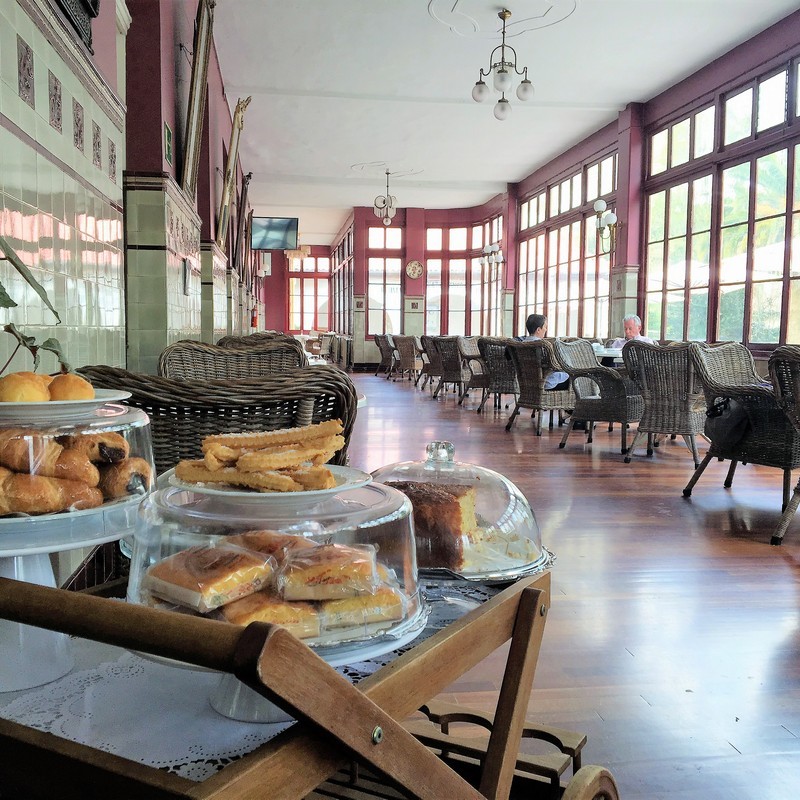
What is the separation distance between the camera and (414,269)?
17.1m

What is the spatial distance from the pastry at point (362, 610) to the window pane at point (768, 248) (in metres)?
7.43

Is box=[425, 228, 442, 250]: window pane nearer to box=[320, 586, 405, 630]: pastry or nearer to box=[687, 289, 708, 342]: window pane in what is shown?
box=[687, 289, 708, 342]: window pane

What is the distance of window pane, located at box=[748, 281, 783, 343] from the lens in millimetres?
7188

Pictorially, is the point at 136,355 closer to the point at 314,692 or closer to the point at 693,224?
the point at 314,692

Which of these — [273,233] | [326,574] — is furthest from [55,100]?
[273,233]

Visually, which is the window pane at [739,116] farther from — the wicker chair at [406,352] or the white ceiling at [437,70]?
the wicker chair at [406,352]

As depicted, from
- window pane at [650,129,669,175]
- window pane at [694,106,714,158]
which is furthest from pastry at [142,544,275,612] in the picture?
window pane at [650,129,669,175]

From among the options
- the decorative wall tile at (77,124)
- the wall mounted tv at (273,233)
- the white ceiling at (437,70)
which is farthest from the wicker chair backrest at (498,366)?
the decorative wall tile at (77,124)

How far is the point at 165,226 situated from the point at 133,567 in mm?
3176

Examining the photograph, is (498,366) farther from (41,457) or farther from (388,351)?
(41,457)

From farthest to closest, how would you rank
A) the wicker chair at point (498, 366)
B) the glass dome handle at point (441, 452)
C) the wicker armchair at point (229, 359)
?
the wicker chair at point (498, 366), the wicker armchair at point (229, 359), the glass dome handle at point (441, 452)

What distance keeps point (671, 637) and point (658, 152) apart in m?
8.37

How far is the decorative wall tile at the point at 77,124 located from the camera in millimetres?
1999

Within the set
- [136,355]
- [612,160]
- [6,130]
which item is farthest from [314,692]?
[612,160]
